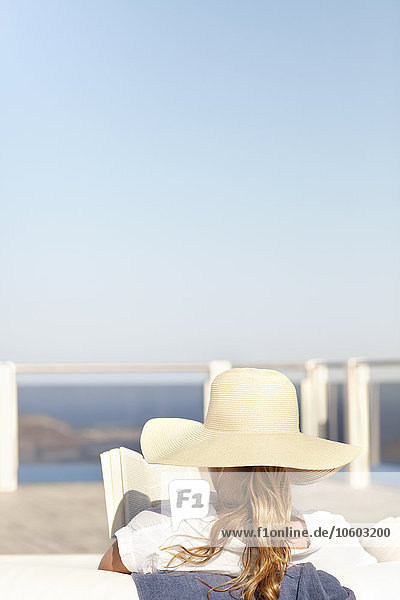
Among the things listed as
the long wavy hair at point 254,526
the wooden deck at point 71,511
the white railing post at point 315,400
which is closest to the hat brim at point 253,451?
the long wavy hair at point 254,526

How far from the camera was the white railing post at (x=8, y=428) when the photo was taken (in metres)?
4.73

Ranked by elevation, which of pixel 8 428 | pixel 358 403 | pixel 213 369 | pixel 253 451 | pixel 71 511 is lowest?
pixel 71 511

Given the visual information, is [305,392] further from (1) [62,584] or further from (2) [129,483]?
(1) [62,584]

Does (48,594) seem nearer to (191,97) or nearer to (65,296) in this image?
(191,97)

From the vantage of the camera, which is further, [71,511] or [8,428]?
[8,428]

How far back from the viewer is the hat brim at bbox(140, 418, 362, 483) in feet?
4.13

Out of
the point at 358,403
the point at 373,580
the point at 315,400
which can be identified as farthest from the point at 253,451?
the point at 315,400

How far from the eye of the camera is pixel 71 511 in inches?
165

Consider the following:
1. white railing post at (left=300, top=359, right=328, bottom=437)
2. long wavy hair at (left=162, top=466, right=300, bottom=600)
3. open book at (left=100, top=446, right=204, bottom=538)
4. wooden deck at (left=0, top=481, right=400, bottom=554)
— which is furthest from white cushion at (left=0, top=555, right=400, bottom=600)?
white railing post at (left=300, top=359, right=328, bottom=437)

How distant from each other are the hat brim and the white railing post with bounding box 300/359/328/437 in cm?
389

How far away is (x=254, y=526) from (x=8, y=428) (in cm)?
389

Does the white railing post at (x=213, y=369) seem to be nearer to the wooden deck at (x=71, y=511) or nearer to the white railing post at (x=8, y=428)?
the wooden deck at (x=71, y=511)

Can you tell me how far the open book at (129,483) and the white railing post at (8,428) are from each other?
344 centimetres

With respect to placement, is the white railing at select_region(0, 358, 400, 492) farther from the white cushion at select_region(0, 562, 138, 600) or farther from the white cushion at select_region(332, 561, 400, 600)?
the white cushion at select_region(0, 562, 138, 600)
